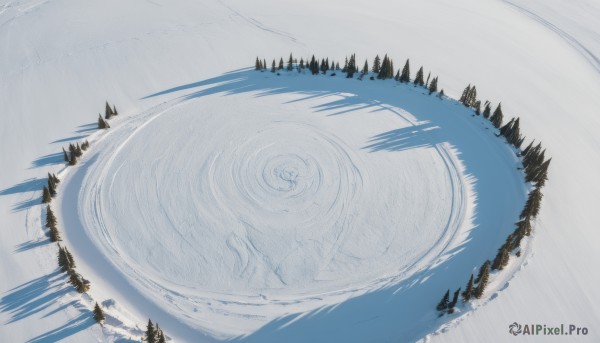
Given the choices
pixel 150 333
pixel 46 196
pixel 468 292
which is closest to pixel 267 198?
pixel 150 333

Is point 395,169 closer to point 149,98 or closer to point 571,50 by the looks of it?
point 149,98

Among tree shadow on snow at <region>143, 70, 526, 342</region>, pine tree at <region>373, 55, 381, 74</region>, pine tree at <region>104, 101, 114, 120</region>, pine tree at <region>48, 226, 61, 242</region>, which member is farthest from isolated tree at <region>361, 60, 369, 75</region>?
pine tree at <region>48, 226, 61, 242</region>

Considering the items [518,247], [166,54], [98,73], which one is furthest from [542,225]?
[98,73]

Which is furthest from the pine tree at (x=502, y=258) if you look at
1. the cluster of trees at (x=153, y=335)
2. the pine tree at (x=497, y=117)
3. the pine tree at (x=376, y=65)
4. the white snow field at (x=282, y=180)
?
the pine tree at (x=376, y=65)

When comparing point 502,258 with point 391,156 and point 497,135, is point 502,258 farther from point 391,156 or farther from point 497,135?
point 497,135

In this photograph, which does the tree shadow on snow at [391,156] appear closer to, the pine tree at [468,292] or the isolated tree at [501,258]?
the pine tree at [468,292]
